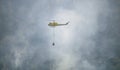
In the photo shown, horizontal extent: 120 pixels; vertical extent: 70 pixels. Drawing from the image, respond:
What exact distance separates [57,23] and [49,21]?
312 cm

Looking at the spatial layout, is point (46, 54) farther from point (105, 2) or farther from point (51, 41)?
point (105, 2)

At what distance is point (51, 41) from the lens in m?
48.4

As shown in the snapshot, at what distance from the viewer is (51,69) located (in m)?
50.2

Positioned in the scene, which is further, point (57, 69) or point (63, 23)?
point (57, 69)

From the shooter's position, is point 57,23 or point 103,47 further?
point 103,47

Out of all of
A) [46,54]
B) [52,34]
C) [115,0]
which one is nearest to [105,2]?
[115,0]

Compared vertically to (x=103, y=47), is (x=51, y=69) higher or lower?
lower

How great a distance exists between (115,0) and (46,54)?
56.5ft

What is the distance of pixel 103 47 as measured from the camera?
4916 cm

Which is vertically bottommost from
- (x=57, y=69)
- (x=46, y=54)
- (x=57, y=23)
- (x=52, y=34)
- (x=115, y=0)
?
(x=57, y=69)

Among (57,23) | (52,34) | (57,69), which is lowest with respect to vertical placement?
(57,69)

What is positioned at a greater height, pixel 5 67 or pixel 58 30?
pixel 58 30

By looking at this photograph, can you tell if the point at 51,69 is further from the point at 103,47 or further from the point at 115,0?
the point at 115,0

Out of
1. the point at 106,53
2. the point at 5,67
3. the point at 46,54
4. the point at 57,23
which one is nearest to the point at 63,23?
the point at 57,23
